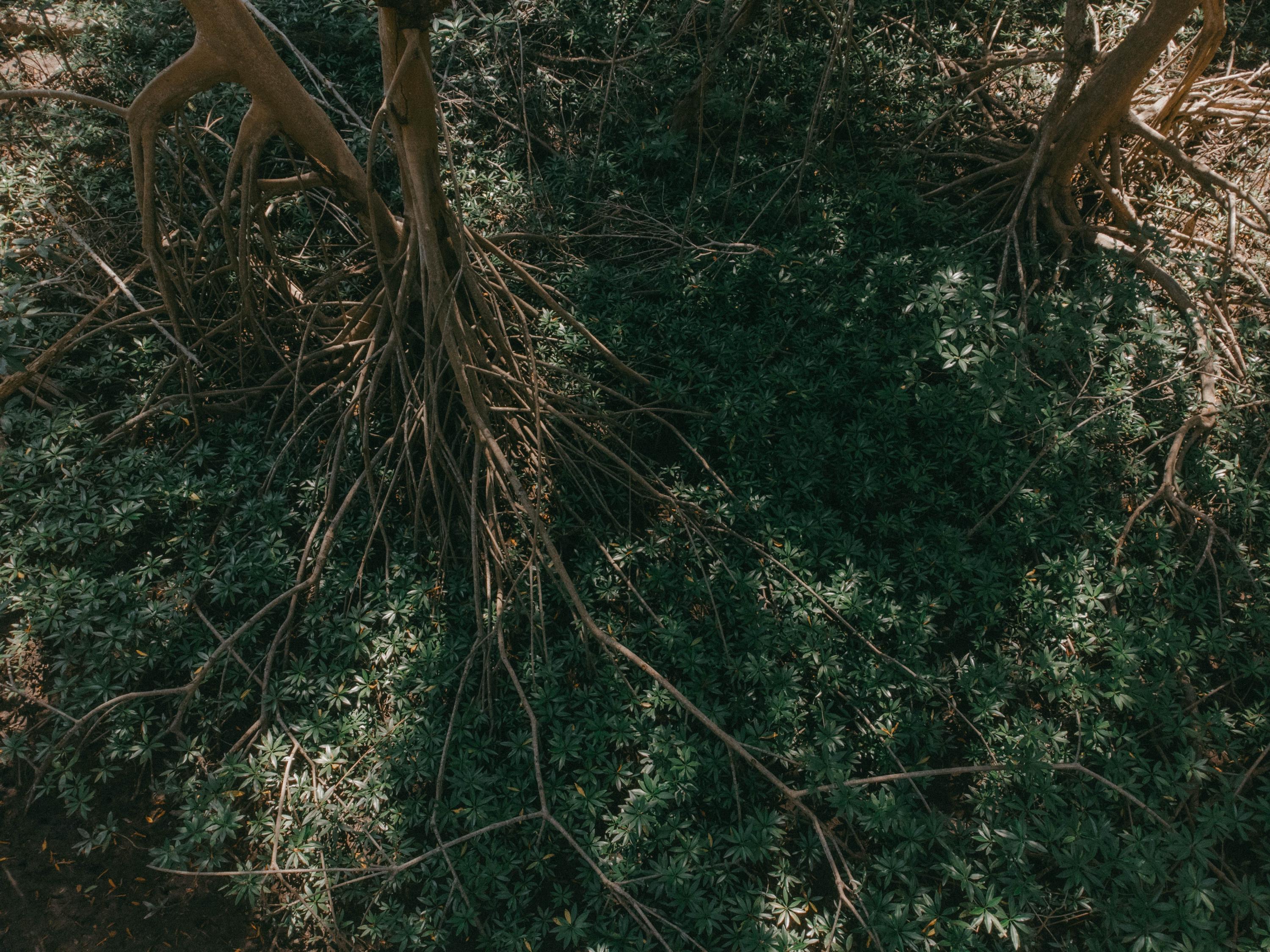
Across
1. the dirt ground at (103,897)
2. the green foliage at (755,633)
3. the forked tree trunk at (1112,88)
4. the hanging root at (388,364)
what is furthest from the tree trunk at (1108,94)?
the dirt ground at (103,897)

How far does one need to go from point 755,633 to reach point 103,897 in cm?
227

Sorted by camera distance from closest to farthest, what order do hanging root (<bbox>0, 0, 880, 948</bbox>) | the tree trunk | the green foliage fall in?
the green foliage → hanging root (<bbox>0, 0, 880, 948</bbox>) → the tree trunk

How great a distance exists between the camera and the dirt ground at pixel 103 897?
2.36 metres

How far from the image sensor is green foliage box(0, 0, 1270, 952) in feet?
7.50

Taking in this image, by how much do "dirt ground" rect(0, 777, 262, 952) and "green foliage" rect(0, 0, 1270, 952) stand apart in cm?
11

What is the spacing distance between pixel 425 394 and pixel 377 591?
0.75 metres

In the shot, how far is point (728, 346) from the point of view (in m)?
3.24

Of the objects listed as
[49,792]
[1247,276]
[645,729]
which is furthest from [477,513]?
[1247,276]

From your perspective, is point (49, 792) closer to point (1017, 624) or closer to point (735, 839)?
point (735, 839)

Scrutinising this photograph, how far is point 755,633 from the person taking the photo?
8.72 feet

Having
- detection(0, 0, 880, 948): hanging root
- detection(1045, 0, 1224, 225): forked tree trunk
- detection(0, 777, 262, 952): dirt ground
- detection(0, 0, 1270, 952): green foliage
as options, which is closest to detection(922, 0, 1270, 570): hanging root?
detection(1045, 0, 1224, 225): forked tree trunk

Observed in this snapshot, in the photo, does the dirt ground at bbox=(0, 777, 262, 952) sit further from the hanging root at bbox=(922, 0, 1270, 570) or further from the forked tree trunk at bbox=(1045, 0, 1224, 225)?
the forked tree trunk at bbox=(1045, 0, 1224, 225)

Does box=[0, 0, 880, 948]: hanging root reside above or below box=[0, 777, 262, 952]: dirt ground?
above

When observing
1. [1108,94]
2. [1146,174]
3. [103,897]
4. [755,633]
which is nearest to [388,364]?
[755,633]
